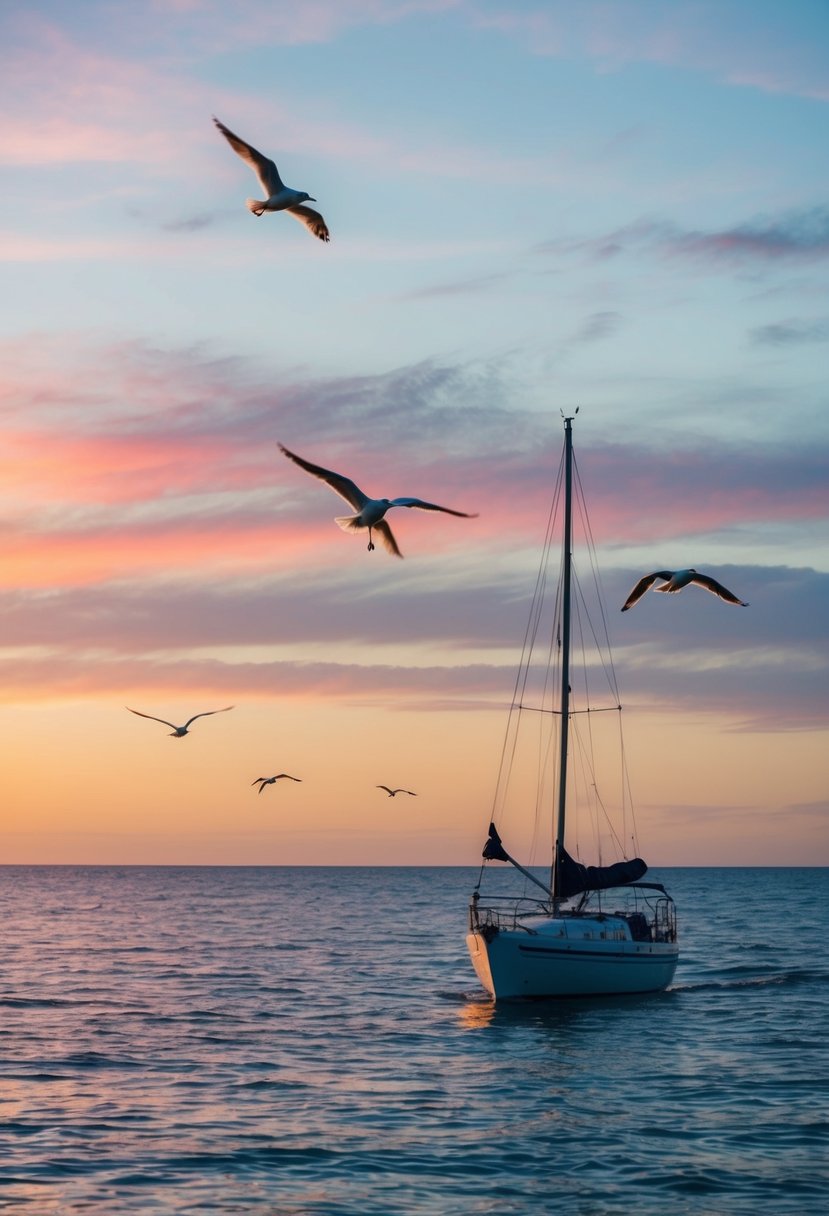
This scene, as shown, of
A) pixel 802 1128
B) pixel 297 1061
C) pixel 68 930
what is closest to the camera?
pixel 802 1128

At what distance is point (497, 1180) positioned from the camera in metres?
22.6

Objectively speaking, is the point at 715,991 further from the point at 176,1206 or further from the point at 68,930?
the point at 68,930

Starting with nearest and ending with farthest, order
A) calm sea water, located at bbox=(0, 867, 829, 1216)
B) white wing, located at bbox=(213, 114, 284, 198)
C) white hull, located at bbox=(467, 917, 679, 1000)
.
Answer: calm sea water, located at bbox=(0, 867, 829, 1216) → white wing, located at bbox=(213, 114, 284, 198) → white hull, located at bbox=(467, 917, 679, 1000)

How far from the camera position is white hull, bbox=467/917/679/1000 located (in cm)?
4116

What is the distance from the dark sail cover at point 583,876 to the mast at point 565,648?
10cm

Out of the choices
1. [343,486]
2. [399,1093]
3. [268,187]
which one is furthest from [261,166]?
[399,1093]

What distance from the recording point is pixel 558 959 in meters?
41.2

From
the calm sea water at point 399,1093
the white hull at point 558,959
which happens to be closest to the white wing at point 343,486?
the calm sea water at point 399,1093

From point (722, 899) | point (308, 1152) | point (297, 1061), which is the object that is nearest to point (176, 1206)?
point (308, 1152)

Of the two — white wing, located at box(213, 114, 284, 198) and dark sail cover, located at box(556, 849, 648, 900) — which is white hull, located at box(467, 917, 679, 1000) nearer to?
dark sail cover, located at box(556, 849, 648, 900)

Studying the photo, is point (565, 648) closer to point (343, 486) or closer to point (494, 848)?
point (494, 848)

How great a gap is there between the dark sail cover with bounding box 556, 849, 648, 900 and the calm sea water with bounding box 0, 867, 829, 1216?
3.04 metres

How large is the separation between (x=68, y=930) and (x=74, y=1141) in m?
66.0

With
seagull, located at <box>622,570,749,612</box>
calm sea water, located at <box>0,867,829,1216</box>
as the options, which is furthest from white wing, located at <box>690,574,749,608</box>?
calm sea water, located at <box>0,867,829,1216</box>
